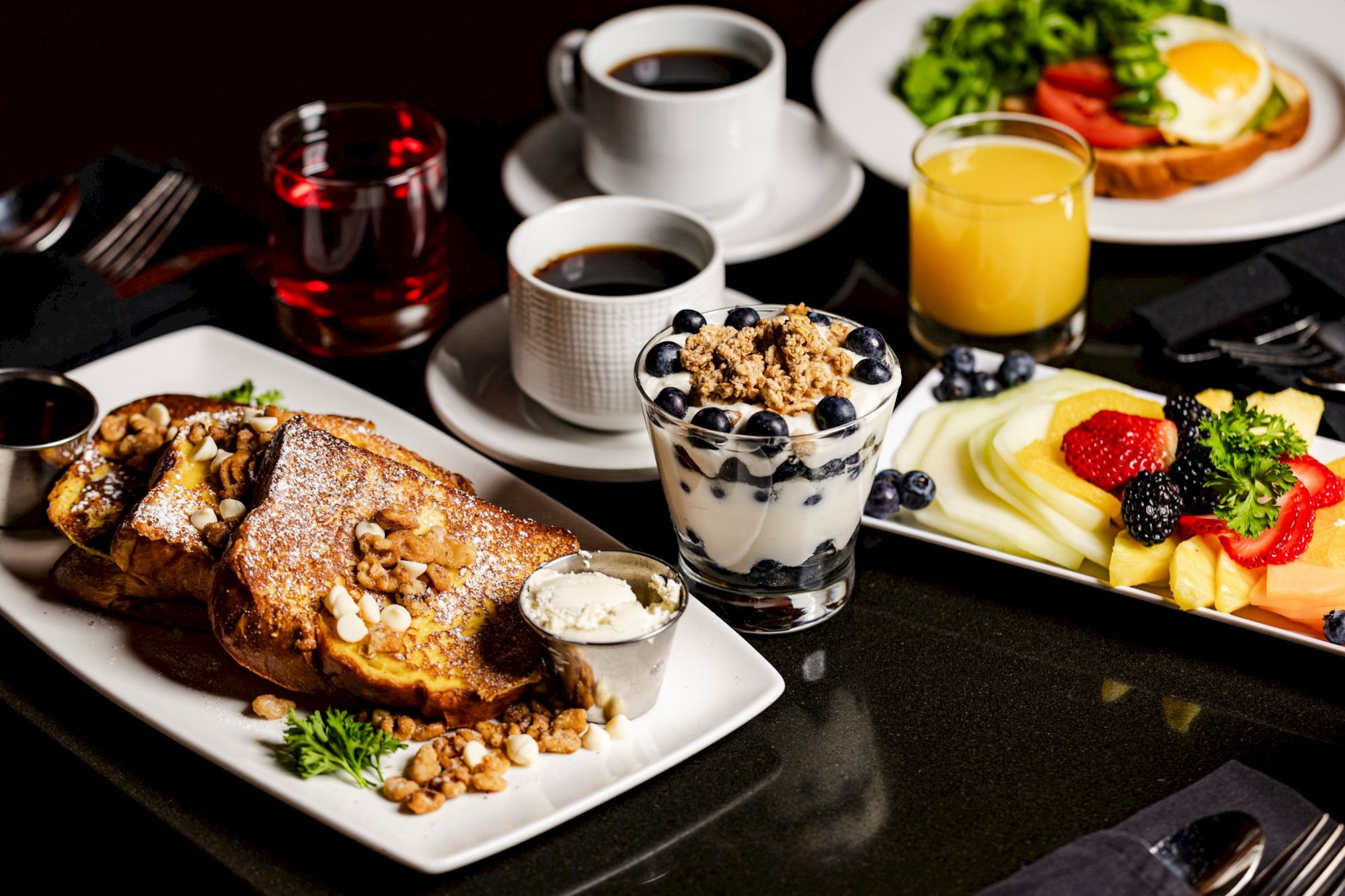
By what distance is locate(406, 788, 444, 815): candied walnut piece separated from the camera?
5.62 ft

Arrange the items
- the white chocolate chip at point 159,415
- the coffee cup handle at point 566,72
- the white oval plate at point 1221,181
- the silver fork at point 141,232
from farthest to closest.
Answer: the coffee cup handle at point 566,72
the silver fork at point 141,232
the white oval plate at point 1221,181
the white chocolate chip at point 159,415

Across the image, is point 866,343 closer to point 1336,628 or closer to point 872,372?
point 872,372

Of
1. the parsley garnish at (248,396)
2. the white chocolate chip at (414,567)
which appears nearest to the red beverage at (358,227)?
the parsley garnish at (248,396)

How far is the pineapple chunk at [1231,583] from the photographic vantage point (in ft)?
6.40

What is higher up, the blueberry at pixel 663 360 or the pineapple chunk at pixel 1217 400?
the blueberry at pixel 663 360

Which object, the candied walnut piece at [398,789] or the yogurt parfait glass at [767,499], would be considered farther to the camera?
the yogurt parfait glass at [767,499]

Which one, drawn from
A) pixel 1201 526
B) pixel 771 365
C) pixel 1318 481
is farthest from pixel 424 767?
pixel 1318 481

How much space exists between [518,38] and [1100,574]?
2.30 meters

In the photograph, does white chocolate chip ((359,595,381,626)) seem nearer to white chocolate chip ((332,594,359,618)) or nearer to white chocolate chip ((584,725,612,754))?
white chocolate chip ((332,594,359,618))

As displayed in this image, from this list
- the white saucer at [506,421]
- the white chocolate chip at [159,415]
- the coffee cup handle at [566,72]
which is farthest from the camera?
the coffee cup handle at [566,72]

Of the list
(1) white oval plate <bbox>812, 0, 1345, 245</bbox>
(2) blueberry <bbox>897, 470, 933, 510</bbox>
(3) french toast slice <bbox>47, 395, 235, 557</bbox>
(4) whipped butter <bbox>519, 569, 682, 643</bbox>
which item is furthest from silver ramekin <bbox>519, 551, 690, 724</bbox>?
(1) white oval plate <bbox>812, 0, 1345, 245</bbox>

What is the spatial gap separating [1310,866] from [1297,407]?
0.88 metres

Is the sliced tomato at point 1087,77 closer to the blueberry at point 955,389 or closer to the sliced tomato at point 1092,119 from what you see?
the sliced tomato at point 1092,119

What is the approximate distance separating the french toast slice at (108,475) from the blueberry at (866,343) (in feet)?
3.42
